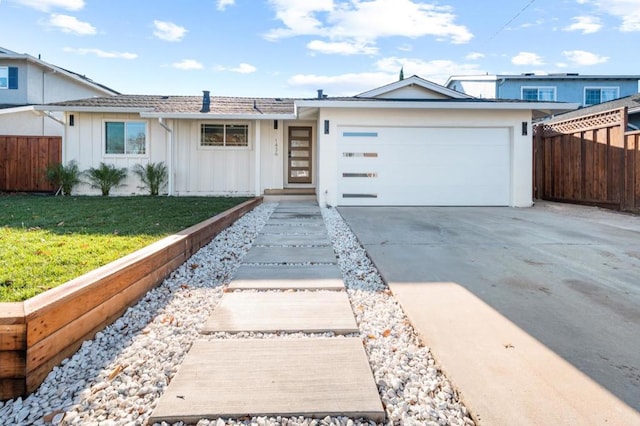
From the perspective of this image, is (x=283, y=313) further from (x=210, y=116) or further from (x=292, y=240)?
(x=210, y=116)

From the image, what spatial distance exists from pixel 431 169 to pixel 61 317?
341 inches

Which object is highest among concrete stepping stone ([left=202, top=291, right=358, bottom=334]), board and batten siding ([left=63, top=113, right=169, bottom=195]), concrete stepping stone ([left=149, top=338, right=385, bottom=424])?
board and batten siding ([left=63, top=113, right=169, bottom=195])

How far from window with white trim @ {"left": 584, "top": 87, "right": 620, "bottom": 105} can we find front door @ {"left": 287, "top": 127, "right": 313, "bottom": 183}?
16.9m

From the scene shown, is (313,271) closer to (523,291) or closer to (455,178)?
(523,291)

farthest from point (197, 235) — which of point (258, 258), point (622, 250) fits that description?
point (622, 250)

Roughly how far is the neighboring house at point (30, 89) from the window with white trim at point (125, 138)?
421 cm

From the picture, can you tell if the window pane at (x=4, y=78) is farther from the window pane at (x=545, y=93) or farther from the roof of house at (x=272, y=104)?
the window pane at (x=545, y=93)

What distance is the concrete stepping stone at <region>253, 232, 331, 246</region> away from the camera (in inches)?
196

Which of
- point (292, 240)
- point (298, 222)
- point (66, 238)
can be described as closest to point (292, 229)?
point (298, 222)

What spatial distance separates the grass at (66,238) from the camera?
8.93 ft

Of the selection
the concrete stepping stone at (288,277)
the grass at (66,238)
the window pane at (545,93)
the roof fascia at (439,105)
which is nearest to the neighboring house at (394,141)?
the roof fascia at (439,105)

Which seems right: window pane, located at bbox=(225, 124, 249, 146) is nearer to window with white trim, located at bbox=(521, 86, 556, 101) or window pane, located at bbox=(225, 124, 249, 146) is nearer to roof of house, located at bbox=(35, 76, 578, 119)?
roof of house, located at bbox=(35, 76, 578, 119)

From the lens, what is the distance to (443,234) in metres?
5.60

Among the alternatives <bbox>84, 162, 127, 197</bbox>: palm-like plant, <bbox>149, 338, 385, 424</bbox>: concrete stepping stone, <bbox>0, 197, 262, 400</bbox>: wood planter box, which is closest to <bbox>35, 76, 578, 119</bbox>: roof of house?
<bbox>84, 162, 127, 197</bbox>: palm-like plant
